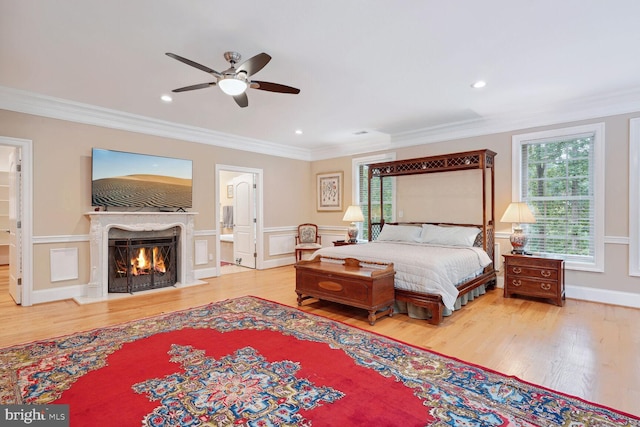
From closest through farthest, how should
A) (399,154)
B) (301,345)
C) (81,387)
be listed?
1. (81,387)
2. (301,345)
3. (399,154)

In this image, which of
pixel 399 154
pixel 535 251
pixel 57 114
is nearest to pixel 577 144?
pixel 535 251

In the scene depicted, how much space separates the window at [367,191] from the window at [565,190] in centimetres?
209

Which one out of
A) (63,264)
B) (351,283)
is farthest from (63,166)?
(351,283)

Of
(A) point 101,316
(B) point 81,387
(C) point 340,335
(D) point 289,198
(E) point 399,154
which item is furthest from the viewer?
(D) point 289,198

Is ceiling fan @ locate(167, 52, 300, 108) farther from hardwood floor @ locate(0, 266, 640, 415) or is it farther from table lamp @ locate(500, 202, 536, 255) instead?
table lamp @ locate(500, 202, 536, 255)

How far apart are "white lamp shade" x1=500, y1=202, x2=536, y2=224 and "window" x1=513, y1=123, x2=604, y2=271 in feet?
1.29

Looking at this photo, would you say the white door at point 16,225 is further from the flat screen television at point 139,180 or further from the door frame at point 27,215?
the flat screen television at point 139,180

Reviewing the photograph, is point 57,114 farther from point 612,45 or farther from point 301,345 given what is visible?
point 612,45

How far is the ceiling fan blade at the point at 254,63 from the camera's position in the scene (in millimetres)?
2562

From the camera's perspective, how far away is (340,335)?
3.08 m

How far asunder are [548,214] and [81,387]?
5484mm

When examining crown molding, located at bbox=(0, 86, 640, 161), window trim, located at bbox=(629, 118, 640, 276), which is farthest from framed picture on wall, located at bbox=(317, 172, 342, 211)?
window trim, located at bbox=(629, 118, 640, 276)

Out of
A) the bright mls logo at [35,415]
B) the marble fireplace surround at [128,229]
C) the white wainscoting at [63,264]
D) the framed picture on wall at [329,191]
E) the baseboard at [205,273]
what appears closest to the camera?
the bright mls logo at [35,415]

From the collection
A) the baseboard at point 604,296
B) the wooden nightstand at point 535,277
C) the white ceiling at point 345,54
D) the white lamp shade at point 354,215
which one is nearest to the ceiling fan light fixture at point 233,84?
the white ceiling at point 345,54
